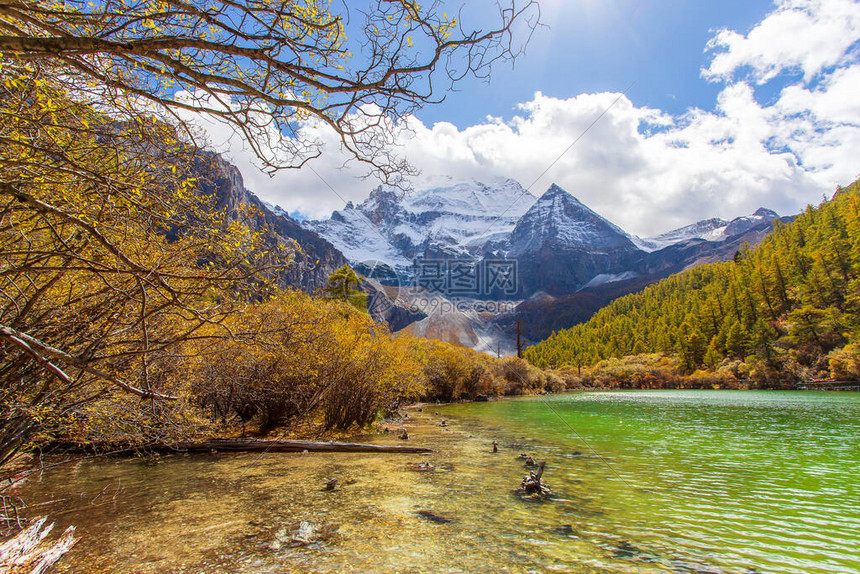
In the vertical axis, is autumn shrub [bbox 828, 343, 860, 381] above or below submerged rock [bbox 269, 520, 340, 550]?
above

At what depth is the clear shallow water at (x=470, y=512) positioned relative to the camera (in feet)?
19.1

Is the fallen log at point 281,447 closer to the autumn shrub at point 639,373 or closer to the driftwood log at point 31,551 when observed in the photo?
the driftwood log at point 31,551

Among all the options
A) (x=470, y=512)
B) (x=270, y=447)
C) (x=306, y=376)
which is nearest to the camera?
(x=470, y=512)

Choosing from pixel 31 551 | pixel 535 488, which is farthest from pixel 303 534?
pixel 535 488

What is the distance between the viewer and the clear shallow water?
19.1 ft

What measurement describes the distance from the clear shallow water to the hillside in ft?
175

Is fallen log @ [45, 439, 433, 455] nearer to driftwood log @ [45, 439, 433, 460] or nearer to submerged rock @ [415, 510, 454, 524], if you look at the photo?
driftwood log @ [45, 439, 433, 460]

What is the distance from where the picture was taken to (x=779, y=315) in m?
73.6

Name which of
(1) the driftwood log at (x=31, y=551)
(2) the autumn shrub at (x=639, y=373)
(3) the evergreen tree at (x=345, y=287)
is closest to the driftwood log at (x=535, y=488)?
(1) the driftwood log at (x=31, y=551)

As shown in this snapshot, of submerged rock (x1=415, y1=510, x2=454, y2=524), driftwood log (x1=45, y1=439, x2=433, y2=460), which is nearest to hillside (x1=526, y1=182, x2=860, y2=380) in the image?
driftwood log (x1=45, y1=439, x2=433, y2=460)

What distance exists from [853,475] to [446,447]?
11475 mm

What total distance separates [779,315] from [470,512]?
91563 mm

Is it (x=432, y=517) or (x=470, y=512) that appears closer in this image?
(x=432, y=517)

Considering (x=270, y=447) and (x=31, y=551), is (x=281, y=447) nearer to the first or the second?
(x=270, y=447)
